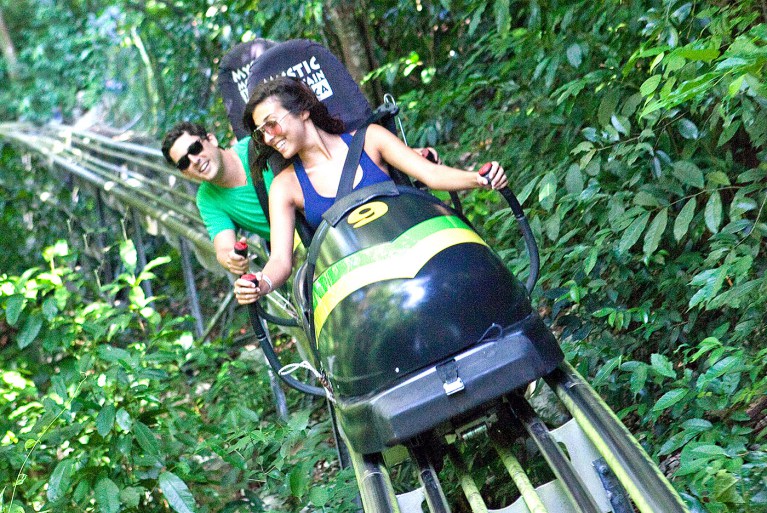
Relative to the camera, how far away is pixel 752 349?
2.91 metres

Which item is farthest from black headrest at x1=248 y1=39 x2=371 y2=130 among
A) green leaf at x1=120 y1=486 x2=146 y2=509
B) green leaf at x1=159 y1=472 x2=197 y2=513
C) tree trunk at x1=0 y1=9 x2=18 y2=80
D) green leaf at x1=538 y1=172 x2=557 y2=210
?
tree trunk at x1=0 y1=9 x2=18 y2=80

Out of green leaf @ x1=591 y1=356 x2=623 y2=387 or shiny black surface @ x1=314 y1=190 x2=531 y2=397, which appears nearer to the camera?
shiny black surface @ x1=314 y1=190 x2=531 y2=397

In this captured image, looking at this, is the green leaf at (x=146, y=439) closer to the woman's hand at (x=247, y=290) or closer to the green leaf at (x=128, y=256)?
the woman's hand at (x=247, y=290)

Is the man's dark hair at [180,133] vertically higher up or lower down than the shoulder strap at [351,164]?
higher up

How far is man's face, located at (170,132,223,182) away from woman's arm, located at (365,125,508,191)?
100cm

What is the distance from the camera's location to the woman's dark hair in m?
3.15

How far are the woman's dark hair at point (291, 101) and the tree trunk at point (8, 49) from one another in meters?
16.4

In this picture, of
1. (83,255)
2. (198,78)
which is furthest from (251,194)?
(198,78)

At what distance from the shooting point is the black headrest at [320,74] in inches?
142

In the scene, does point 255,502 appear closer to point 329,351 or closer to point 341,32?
point 329,351

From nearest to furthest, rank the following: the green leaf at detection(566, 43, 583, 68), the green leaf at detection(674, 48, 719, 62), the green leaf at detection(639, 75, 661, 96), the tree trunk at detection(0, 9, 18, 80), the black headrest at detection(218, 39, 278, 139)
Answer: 1. the green leaf at detection(674, 48, 719, 62)
2. the green leaf at detection(639, 75, 661, 96)
3. the green leaf at detection(566, 43, 583, 68)
4. the black headrest at detection(218, 39, 278, 139)
5. the tree trunk at detection(0, 9, 18, 80)

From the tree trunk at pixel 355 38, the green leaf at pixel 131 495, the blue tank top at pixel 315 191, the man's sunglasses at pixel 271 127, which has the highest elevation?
the tree trunk at pixel 355 38

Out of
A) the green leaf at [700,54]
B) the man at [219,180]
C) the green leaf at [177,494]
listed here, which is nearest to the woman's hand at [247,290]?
the green leaf at [177,494]

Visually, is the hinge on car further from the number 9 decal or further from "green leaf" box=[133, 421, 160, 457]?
"green leaf" box=[133, 421, 160, 457]
